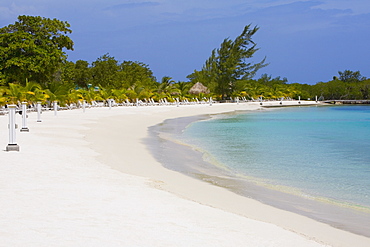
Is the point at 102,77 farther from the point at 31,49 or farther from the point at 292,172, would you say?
the point at 292,172

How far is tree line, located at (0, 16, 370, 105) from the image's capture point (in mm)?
37906

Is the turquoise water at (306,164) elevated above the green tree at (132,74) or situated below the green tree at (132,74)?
below

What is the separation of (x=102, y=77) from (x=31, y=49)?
2579 centimetres

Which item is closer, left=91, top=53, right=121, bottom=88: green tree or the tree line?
the tree line

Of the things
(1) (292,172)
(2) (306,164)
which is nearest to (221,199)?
(1) (292,172)

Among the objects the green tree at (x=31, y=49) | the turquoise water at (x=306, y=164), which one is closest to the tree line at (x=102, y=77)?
the green tree at (x=31, y=49)

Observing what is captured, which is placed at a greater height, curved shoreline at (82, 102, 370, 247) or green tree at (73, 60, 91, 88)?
green tree at (73, 60, 91, 88)

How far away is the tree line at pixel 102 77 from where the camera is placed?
37.9 metres

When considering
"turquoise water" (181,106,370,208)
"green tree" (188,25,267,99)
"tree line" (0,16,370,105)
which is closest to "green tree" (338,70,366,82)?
"tree line" (0,16,370,105)

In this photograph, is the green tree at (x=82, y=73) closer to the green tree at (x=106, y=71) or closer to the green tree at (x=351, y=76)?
the green tree at (x=106, y=71)

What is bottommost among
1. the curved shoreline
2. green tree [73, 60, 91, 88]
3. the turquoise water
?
the turquoise water

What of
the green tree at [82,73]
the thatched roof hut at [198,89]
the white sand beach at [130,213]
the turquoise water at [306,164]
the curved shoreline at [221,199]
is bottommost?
the turquoise water at [306,164]

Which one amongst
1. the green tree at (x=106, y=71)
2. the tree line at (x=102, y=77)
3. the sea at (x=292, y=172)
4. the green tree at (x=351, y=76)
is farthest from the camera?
the green tree at (x=351, y=76)

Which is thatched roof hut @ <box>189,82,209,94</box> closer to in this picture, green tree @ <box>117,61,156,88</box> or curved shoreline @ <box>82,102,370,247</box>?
green tree @ <box>117,61,156,88</box>
